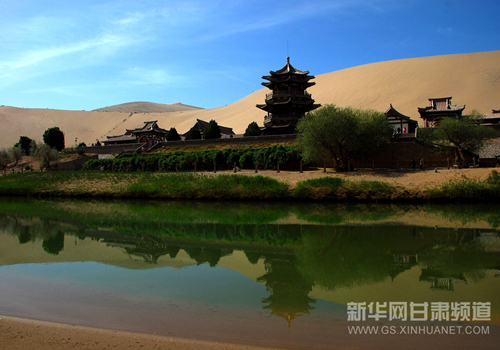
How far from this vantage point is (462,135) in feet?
82.6

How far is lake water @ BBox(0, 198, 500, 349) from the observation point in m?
5.09

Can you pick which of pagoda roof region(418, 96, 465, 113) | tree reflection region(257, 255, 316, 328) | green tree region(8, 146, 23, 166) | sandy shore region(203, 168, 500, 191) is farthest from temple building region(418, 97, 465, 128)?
green tree region(8, 146, 23, 166)

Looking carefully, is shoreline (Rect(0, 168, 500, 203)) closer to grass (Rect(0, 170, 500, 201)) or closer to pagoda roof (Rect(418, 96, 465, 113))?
grass (Rect(0, 170, 500, 201))

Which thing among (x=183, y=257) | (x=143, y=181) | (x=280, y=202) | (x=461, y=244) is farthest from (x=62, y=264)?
(x=143, y=181)

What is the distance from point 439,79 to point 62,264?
87666mm

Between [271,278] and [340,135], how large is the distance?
59.4ft

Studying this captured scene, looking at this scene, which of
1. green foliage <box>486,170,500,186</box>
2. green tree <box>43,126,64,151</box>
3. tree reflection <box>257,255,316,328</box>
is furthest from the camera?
green tree <box>43,126,64,151</box>

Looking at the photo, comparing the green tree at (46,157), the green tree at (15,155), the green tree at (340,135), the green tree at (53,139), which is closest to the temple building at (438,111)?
the green tree at (340,135)

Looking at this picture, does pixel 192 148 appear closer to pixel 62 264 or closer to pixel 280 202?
pixel 280 202

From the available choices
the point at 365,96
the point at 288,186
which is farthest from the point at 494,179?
the point at 365,96

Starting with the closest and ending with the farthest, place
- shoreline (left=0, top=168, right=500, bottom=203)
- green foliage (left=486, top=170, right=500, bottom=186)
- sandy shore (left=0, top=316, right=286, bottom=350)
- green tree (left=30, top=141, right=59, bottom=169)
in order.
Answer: sandy shore (left=0, top=316, right=286, bottom=350) → green foliage (left=486, top=170, right=500, bottom=186) → shoreline (left=0, top=168, right=500, bottom=203) → green tree (left=30, top=141, right=59, bottom=169)

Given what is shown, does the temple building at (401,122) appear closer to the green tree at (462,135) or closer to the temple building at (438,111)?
the temple building at (438,111)

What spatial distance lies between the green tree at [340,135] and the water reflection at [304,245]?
20.7 ft

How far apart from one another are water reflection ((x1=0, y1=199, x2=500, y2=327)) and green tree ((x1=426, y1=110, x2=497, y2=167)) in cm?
889
